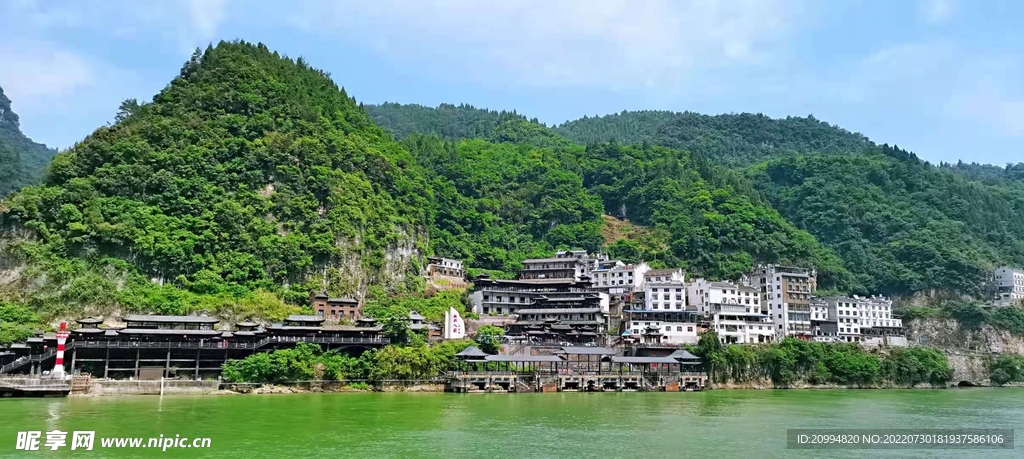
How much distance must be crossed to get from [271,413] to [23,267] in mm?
32691

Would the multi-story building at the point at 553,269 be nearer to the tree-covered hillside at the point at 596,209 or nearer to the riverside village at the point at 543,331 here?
the riverside village at the point at 543,331

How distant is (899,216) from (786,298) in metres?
44.6

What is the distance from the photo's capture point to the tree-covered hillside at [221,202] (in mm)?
65000

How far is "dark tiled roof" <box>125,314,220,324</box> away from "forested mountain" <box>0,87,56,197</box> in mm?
59461

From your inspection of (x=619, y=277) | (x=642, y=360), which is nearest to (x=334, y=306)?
(x=642, y=360)

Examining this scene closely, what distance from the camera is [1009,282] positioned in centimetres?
10462

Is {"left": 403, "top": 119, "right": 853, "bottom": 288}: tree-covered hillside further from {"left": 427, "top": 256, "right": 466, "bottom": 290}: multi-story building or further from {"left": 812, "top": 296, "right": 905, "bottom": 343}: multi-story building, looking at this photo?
{"left": 812, "top": 296, "right": 905, "bottom": 343}: multi-story building

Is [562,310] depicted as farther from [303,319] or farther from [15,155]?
[15,155]

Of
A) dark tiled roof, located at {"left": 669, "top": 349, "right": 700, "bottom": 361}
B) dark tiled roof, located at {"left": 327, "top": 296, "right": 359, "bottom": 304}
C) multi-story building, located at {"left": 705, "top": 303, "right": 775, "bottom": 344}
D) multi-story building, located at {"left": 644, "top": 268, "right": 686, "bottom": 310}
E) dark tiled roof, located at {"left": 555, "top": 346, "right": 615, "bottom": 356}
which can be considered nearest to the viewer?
dark tiled roof, located at {"left": 555, "top": 346, "right": 615, "bottom": 356}

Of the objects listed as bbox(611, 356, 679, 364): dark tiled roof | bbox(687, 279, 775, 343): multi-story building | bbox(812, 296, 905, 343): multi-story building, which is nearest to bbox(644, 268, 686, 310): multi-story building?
bbox(687, 279, 775, 343): multi-story building

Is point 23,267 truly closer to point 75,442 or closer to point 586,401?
point 75,442

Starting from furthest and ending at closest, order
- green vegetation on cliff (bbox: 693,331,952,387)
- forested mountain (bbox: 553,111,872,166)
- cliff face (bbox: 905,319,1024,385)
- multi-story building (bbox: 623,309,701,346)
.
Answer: forested mountain (bbox: 553,111,872,166), cliff face (bbox: 905,319,1024,385), multi-story building (bbox: 623,309,701,346), green vegetation on cliff (bbox: 693,331,952,387)

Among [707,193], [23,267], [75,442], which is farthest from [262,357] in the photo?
[707,193]

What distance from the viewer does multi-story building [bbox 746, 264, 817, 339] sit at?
8681 cm
